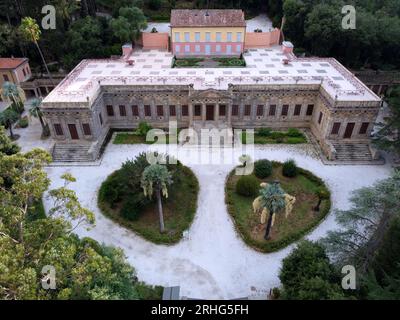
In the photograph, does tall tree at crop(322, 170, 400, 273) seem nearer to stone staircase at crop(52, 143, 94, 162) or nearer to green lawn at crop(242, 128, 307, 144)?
green lawn at crop(242, 128, 307, 144)

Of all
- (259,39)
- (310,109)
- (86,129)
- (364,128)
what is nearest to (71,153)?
(86,129)

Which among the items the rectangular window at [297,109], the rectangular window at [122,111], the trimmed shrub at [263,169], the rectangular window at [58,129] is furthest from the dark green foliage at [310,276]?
the rectangular window at [58,129]

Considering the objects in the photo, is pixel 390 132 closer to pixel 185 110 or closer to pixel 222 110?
pixel 222 110

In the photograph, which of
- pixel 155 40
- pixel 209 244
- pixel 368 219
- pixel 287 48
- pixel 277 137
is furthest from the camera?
pixel 155 40

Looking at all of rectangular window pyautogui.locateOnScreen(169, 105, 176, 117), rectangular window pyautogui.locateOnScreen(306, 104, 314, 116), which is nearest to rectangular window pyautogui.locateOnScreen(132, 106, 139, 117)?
rectangular window pyautogui.locateOnScreen(169, 105, 176, 117)
